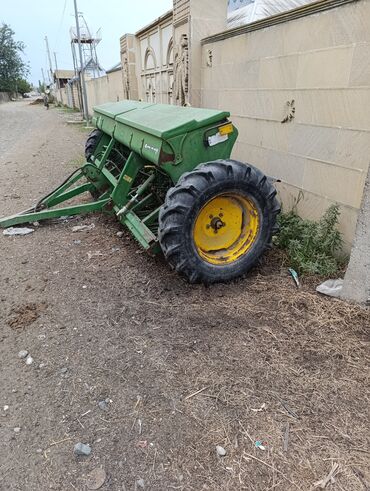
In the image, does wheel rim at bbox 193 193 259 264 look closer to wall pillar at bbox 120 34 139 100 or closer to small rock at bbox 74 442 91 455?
small rock at bbox 74 442 91 455

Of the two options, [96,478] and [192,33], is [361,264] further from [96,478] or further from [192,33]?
[192,33]

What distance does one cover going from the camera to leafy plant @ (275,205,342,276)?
3.48 meters

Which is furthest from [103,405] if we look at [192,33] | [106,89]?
[106,89]

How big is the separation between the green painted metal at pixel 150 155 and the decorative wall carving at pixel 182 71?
1514 mm

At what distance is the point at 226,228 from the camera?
3.45m

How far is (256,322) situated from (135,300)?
1.02 metres

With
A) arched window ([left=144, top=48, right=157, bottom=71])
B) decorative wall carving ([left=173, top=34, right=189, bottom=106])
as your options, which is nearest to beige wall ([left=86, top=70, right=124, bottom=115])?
arched window ([left=144, top=48, right=157, bottom=71])

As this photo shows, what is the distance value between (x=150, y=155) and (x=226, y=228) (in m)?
0.94

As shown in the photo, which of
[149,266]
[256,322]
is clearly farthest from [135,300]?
[256,322]

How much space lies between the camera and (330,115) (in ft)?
11.7

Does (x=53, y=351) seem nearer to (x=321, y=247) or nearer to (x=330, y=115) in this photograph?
(x=321, y=247)

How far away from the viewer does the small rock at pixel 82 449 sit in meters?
1.92

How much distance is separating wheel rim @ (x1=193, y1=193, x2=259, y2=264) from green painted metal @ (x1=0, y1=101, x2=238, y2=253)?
0.40m

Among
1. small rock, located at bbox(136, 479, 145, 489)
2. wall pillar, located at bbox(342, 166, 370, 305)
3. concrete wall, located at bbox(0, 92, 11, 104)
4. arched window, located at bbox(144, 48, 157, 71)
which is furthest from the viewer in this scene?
concrete wall, located at bbox(0, 92, 11, 104)
